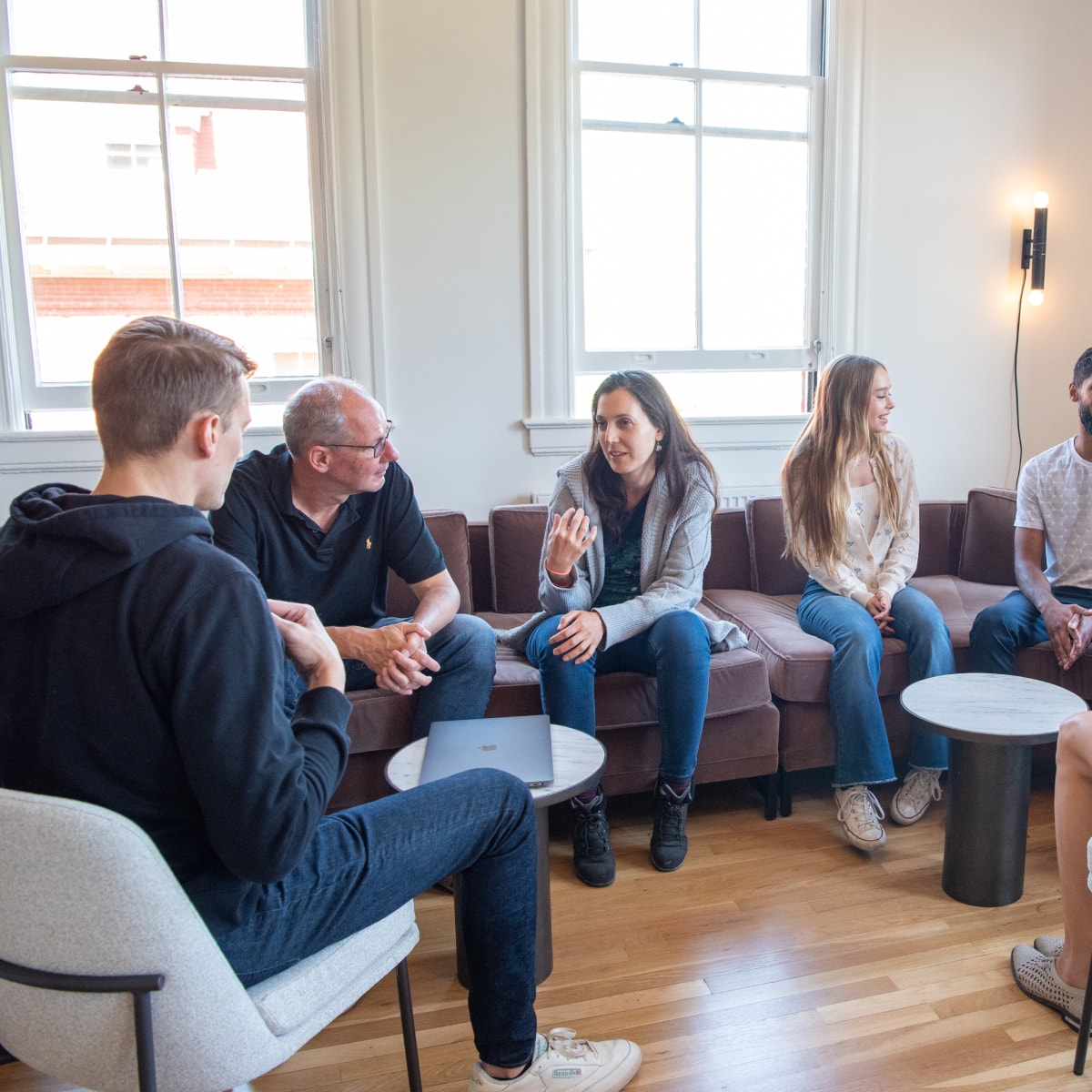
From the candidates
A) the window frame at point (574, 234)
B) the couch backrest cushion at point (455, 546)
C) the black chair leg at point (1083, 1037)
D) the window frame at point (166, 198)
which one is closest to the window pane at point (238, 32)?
the window frame at point (166, 198)

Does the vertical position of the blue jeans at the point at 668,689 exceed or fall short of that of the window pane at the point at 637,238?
it falls short

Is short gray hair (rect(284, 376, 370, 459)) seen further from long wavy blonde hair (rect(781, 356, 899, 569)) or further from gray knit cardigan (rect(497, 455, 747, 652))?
long wavy blonde hair (rect(781, 356, 899, 569))

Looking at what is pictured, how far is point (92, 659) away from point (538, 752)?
36.1 inches

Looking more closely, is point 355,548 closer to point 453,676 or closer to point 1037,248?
point 453,676

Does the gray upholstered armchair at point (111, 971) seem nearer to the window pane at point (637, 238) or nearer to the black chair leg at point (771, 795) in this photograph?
the black chair leg at point (771, 795)

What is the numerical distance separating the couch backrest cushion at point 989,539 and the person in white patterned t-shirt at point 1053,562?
1.37ft

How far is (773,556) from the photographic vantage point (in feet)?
10.3

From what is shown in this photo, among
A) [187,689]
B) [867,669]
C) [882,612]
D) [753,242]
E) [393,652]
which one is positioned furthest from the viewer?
[753,242]

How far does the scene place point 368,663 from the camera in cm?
210

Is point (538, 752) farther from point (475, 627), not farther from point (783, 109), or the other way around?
point (783, 109)

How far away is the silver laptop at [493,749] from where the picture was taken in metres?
1.64

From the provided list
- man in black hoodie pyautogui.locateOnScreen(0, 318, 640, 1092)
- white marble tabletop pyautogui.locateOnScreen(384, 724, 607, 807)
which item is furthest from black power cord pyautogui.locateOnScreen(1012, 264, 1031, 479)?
man in black hoodie pyautogui.locateOnScreen(0, 318, 640, 1092)

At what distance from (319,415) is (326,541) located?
318 mm

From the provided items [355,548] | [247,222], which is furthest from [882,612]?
[247,222]
